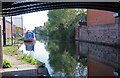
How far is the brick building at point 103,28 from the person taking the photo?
1867 cm

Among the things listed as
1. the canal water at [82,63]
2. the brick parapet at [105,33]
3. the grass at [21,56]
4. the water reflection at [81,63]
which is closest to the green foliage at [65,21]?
the brick parapet at [105,33]

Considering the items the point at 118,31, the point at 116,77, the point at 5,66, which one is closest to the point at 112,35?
the point at 118,31

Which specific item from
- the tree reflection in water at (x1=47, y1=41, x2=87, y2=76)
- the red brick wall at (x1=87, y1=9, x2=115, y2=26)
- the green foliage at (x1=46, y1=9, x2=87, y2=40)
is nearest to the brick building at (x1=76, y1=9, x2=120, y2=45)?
the red brick wall at (x1=87, y1=9, x2=115, y2=26)

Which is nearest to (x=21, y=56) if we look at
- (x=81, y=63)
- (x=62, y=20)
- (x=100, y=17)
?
(x=81, y=63)

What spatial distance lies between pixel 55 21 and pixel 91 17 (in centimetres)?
1512

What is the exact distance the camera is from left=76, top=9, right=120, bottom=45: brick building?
18.7 m

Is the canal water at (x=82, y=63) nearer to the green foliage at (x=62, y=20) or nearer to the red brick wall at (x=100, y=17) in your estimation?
the red brick wall at (x=100, y=17)

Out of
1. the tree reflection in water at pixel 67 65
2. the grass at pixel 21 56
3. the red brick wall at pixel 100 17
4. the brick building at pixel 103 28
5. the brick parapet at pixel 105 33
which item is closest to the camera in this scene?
the tree reflection in water at pixel 67 65

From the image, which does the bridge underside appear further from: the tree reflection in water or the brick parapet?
the brick parapet

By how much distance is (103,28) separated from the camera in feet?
72.1

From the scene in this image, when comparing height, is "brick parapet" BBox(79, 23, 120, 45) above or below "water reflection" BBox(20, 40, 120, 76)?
above

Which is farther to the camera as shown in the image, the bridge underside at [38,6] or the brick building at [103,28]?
the brick building at [103,28]

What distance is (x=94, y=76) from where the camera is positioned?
644 cm

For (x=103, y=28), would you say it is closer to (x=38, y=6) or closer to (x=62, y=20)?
(x=38, y=6)
